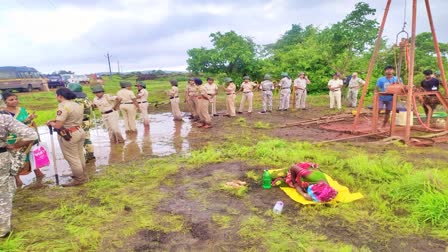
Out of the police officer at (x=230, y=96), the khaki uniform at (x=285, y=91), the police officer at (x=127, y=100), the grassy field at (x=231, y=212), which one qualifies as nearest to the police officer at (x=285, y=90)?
the khaki uniform at (x=285, y=91)

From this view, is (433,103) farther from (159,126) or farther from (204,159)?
(159,126)

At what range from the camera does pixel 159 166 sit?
20.7 ft

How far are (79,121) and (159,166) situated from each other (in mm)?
1756

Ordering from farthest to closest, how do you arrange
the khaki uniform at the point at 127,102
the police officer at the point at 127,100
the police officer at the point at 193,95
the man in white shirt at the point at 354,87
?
the man in white shirt at the point at 354,87 → the police officer at the point at 193,95 → the khaki uniform at the point at 127,102 → the police officer at the point at 127,100

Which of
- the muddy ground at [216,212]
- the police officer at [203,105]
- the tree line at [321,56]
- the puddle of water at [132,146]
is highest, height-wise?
the tree line at [321,56]

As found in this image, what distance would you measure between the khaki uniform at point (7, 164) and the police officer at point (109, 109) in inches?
165

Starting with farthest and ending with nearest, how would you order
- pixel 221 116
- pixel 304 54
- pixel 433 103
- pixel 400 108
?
pixel 304 54 → pixel 221 116 → pixel 400 108 → pixel 433 103

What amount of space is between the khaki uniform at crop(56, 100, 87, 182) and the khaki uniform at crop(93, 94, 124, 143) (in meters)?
2.82

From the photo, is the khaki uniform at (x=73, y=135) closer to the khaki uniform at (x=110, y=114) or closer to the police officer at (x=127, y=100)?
the khaki uniform at (x=110, y=114)

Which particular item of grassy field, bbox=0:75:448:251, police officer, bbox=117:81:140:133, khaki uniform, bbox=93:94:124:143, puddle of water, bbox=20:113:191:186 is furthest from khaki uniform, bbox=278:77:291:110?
grassy field, bbox=0:75:448:251

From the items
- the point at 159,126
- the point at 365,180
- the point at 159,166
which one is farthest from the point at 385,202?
the point at 159,126

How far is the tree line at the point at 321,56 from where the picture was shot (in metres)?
15.6

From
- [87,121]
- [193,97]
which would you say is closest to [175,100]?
[193,97]

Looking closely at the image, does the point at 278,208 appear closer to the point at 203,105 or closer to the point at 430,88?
the point at 203,105
